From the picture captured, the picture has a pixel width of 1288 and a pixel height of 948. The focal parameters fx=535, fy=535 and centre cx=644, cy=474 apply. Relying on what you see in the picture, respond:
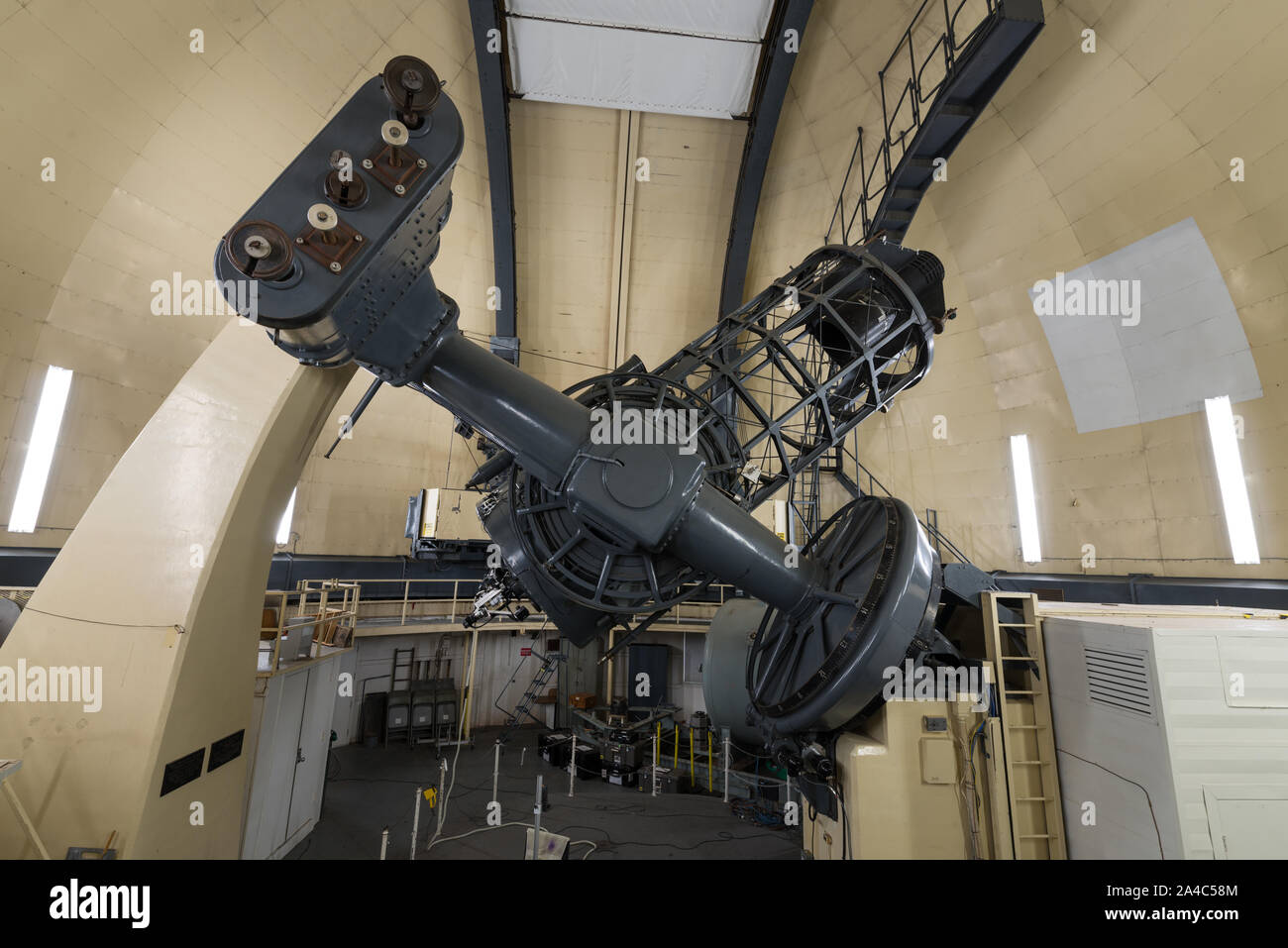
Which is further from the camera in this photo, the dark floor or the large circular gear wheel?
the dark floor

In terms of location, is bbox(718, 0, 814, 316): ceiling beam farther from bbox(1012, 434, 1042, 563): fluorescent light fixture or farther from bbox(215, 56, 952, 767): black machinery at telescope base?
bbox(215, 56, 952, 767): black machinery at telescope base

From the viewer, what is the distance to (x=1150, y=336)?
8.44 meters

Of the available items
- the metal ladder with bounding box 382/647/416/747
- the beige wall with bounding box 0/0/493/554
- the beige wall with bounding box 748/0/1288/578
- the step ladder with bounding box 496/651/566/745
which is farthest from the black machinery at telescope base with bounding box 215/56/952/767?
the metal ladder with bounding box 382/647/416/747

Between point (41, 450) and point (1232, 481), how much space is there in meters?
17.9

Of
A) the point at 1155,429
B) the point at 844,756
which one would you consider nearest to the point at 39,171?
the point at 844,756

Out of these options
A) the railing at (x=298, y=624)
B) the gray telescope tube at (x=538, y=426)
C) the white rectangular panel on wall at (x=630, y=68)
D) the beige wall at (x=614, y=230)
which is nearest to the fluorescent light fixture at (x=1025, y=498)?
the beige wall at (x=614, y=230)

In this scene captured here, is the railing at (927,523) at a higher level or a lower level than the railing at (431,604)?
higher

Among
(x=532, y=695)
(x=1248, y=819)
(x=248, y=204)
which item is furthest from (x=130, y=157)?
(x=1248, y=819)

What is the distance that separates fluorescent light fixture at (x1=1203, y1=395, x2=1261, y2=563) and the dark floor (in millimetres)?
7918

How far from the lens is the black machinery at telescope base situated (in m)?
2.65

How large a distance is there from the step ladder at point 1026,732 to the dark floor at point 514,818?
503 cm

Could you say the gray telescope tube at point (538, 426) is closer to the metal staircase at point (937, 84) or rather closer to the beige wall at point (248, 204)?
the beige wall at point (248, 204)

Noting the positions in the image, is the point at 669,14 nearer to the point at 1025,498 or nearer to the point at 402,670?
the point at 1025,498

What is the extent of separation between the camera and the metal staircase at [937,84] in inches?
273
